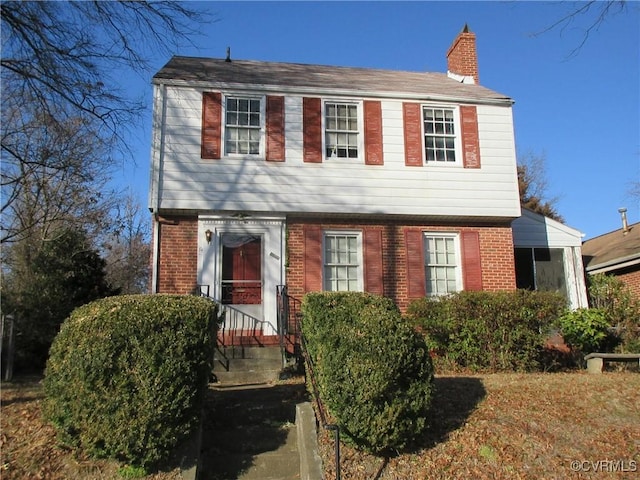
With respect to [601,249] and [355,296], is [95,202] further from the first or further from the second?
[601,249]

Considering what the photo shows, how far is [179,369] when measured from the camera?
5.13 metres

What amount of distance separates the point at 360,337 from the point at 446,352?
15.2ft

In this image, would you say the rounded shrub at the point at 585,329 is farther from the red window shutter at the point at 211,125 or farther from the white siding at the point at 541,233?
the red window shutter at the point at 211,125

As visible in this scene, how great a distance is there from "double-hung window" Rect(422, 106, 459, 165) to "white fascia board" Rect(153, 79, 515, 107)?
0.27m

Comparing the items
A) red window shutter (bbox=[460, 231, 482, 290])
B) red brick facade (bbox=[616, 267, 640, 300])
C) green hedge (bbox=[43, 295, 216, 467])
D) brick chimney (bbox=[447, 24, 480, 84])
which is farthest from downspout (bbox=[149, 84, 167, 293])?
red brick facade (bbox=[616, 267, 640, 300])

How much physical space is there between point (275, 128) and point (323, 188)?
1.70 meters

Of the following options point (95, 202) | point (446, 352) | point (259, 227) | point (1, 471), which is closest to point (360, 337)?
point (1, 471)

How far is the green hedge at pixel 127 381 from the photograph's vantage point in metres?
4.96

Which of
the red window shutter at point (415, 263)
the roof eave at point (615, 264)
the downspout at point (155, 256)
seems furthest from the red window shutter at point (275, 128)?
the roof eave at point (615, 264)

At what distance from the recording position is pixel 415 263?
1173 centimetres

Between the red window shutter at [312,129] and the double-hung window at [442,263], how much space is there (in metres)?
3.08

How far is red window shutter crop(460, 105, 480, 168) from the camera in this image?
480 inches

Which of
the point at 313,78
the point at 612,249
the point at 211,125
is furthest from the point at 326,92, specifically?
the point at 612,249

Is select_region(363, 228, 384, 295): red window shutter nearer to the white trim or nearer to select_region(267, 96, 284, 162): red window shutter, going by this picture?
the white trim
